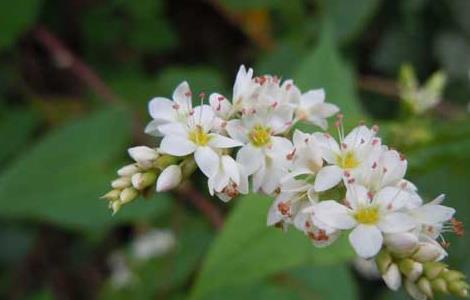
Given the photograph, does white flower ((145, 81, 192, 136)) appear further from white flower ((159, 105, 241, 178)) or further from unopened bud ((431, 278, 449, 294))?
unopened bud ((431, 278, 449, 294))

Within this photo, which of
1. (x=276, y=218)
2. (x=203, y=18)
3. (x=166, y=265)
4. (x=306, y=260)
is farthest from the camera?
(x=203, y=18)

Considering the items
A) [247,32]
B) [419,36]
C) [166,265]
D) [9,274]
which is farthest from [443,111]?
[9,274]

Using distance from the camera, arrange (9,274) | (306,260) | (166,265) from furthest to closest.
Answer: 1. (9,274)
2. (166,265)
3. (306,260)

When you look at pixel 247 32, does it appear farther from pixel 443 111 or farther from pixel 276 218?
pixel 276 218

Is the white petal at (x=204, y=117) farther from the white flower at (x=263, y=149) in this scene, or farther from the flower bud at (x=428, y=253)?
the flower bud at (x=428, y=253)

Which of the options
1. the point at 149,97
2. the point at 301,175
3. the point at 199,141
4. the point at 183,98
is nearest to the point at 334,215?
the point at 301,175

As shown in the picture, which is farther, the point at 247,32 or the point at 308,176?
the point at 247,32

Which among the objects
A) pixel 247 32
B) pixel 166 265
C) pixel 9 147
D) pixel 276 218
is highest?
pixel 247 32

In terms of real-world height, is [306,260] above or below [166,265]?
below

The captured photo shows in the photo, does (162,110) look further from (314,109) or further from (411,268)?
(411,268)
